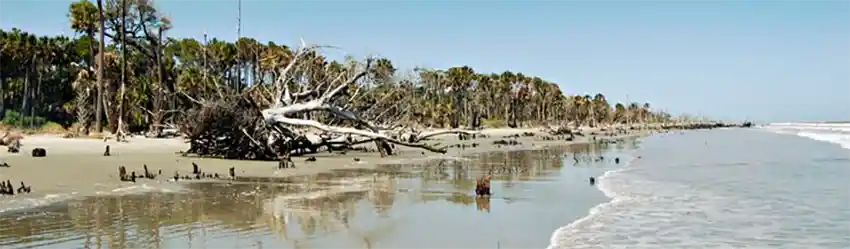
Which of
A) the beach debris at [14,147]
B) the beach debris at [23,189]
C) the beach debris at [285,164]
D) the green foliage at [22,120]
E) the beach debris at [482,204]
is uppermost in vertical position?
the green foliage at [22,120]

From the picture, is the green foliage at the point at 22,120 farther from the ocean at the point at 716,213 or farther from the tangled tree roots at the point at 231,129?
the ocean at the point at 716,213

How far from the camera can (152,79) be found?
4741 cm

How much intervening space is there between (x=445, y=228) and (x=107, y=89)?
34.3 m

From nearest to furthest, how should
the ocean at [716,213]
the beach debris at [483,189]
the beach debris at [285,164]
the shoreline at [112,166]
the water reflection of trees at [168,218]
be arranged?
the water reflection of trees at [168,218] → the ocean at [716,213] → the shoreline at [112,166] → the beach debris at [483,189] → the beach debris at [285,164]

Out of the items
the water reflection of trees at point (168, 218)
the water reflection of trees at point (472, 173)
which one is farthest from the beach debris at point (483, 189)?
the water reflection of trees at point (168, 218)

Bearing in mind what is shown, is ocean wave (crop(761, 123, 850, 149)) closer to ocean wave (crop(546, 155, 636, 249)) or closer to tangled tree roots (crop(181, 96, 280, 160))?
ocean wave (crop(546, 155, 636, 249))

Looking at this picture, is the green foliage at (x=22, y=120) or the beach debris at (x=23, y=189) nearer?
the beach debris at (x=23, y=189)

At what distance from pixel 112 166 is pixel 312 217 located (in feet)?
30.6

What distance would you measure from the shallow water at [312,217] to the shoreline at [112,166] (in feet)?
2.52

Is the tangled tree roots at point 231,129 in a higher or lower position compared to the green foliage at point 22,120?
lower

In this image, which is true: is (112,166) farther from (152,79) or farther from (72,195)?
(152,79)

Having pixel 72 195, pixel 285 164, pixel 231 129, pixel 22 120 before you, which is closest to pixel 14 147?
pixel 231 129

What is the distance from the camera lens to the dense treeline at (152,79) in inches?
1332

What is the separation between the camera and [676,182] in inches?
704
